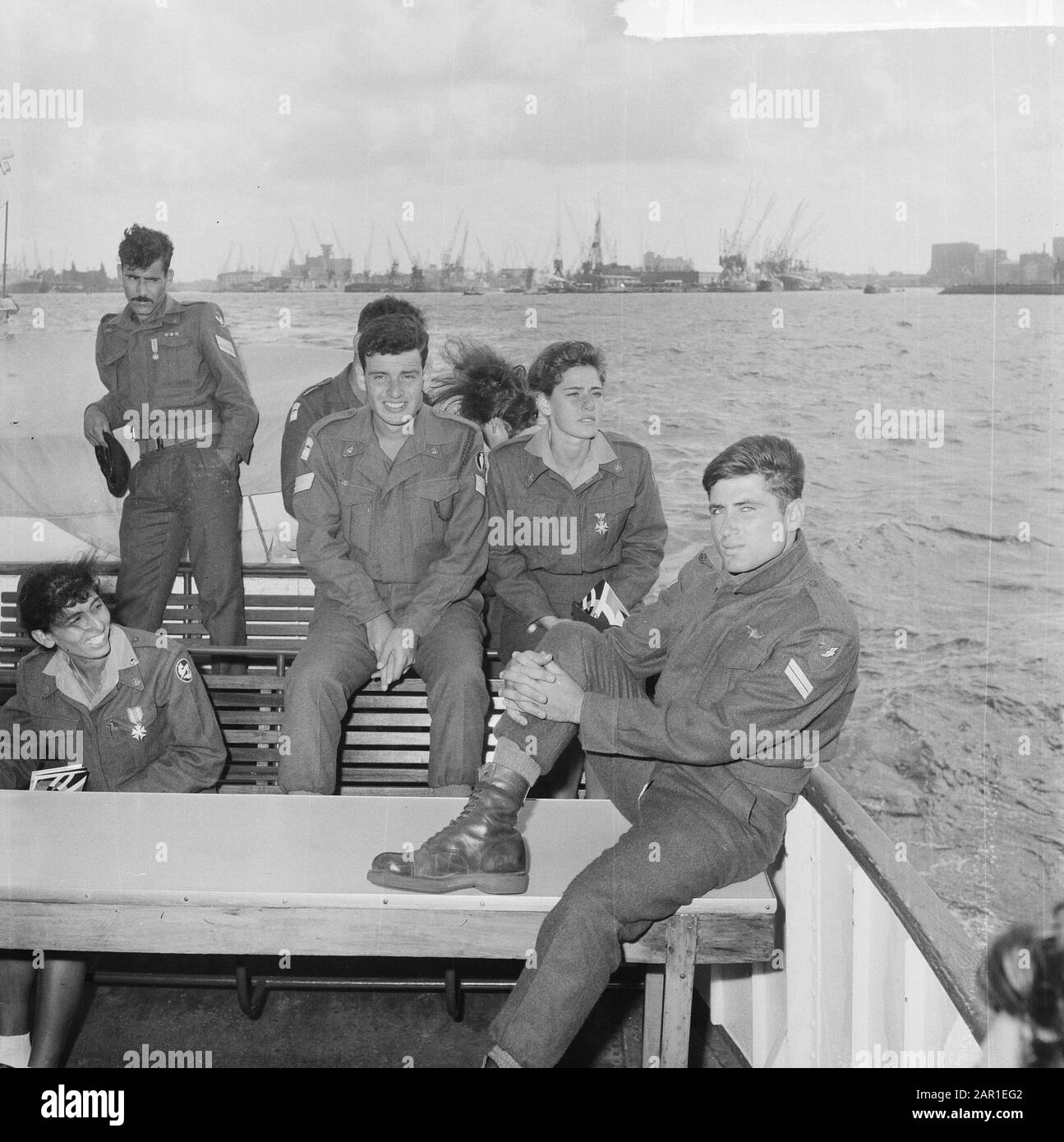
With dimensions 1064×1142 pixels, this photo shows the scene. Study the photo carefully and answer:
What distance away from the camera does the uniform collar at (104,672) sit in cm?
223

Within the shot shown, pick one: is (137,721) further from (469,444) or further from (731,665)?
(731,665)

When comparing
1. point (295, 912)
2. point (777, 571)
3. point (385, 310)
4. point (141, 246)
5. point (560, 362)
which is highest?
point (141, 246)

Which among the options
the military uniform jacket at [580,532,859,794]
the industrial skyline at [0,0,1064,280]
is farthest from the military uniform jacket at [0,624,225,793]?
the industrial skyline at [0,0,1064,280]

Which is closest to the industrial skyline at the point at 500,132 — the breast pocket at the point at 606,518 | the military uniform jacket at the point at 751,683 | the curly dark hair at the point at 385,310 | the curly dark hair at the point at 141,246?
the curly dark hair at the point at 141,246

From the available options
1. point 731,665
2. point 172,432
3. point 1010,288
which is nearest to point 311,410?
point 172,432

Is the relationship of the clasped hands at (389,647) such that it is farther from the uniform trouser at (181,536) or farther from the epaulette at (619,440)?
the uniform trouser at (181,536)

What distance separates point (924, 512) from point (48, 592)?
17.6m

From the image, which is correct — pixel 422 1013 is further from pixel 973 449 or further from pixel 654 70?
pixel 973 449

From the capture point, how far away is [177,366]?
3209mm

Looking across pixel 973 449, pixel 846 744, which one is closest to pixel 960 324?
pixel 973 449

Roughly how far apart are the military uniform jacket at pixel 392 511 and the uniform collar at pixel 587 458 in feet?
0.70

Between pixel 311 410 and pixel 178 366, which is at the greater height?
pixel 178 366

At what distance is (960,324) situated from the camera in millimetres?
18625

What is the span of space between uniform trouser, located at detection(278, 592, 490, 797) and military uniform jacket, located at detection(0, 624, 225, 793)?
0.53ft
